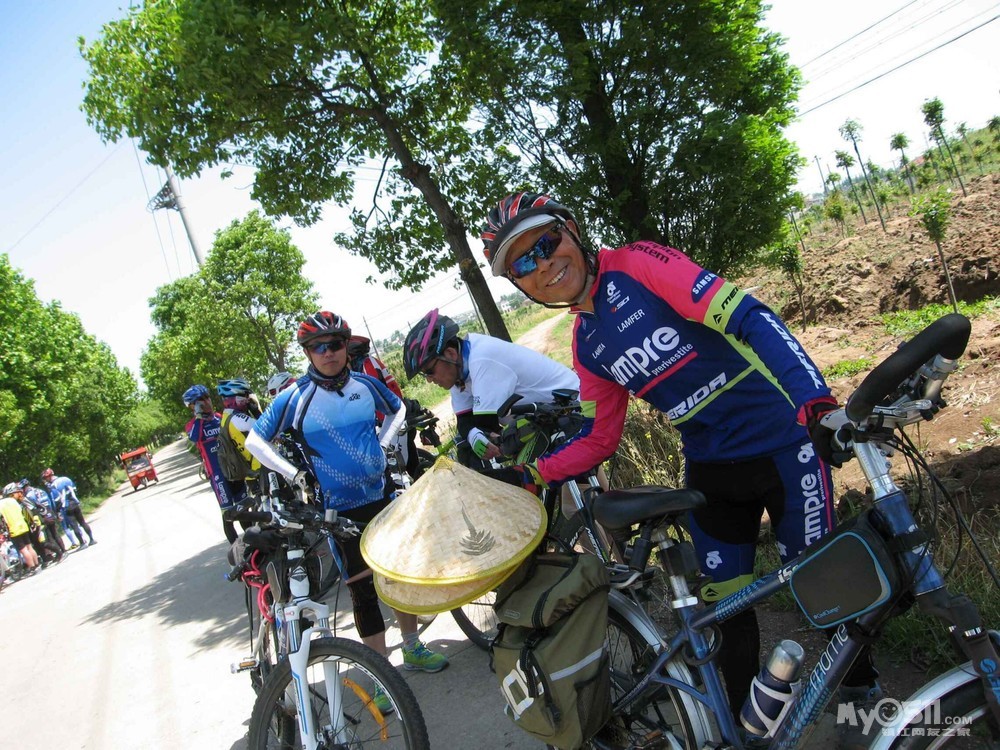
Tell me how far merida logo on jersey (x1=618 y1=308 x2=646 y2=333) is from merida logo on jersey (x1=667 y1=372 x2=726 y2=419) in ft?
1.06

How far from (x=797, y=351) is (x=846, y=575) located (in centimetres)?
65

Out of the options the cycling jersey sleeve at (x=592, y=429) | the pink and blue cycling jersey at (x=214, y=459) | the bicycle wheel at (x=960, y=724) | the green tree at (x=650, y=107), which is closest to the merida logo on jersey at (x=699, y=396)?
the cycling jersey sleeve at (x=592, y=429)

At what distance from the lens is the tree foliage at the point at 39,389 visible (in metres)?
24.6

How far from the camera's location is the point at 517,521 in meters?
2.16

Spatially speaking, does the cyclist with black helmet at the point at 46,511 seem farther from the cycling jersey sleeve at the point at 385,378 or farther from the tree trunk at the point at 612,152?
the tree trunk at the point at 612,152

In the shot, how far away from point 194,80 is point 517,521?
658 cm

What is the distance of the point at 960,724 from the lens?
56.3 inches

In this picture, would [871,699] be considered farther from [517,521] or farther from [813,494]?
[517,521]

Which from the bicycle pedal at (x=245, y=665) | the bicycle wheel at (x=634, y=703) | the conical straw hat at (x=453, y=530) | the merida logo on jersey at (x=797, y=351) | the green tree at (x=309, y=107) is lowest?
the bicycle wheel at (x=634, y=703)

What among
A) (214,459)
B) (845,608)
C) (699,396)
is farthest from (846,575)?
(214,459)

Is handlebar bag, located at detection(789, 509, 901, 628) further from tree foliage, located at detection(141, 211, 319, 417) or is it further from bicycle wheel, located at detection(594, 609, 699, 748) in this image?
tree foliage, located at detection(141, 211, 319, 417)

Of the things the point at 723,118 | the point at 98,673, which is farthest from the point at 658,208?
the point at 98,673

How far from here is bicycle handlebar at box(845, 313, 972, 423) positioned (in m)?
1.31

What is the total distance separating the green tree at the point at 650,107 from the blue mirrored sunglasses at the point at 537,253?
4093mm
